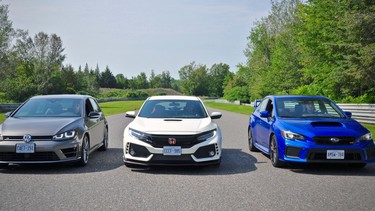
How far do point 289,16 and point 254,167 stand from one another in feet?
190

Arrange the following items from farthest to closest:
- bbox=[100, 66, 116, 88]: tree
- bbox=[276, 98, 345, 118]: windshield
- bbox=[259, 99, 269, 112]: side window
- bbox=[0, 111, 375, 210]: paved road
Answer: bbox=[100, 66, 116, 88]: tree → bbox=[259, 99, 269, 112]: side window → bbox=[276, 98, 345, 118]: windshield → bbox=[0, 111, 375, 210]: paved road

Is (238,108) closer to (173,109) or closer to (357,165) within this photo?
(173,109)

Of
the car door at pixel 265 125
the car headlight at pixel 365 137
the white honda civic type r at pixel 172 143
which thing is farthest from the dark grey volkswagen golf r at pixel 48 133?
the car headlight at pixel 365 137

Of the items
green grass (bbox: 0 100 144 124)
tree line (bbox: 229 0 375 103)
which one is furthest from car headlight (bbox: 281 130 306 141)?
green grass (bbox: 0 100 144 124)

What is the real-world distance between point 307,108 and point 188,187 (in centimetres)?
416

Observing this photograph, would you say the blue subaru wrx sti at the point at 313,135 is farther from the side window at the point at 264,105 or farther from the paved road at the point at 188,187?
the side window at the point at 264,105

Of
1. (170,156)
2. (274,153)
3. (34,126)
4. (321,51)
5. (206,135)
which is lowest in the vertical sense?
(274,153)

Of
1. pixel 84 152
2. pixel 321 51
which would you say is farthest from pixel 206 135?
pixel 321 51

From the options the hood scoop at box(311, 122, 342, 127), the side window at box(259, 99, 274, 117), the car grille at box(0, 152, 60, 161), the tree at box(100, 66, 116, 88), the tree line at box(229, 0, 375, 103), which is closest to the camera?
the car grille at box(0, 152, 60, 161)

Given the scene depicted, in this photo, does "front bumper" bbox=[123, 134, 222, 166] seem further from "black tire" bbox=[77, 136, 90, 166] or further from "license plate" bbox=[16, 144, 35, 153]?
"license plate" bbox=[16, 144, 35, 153]

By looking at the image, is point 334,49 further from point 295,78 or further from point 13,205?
point 13,205

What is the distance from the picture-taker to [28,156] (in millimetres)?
7871

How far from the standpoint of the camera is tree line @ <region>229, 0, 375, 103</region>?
25344mm

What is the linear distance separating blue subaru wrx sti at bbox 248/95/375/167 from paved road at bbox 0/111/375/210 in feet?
1.08
